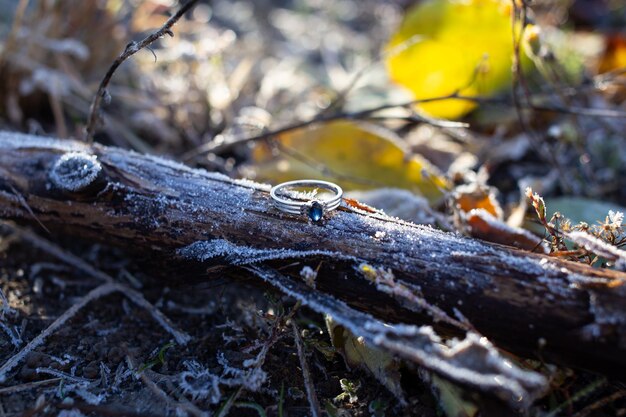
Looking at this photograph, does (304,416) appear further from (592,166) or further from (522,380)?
(592,166)

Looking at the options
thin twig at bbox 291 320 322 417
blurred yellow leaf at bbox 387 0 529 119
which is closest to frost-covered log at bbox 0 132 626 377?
thin twig at bbox 291 320 322 417

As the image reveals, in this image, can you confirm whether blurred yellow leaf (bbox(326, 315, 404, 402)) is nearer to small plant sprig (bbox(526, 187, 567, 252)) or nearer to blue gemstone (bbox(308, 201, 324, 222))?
blue gemstone (bbox(308, 201, 324, 222))

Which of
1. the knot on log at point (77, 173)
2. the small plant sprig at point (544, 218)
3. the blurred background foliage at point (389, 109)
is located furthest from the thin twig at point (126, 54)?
the small plant sprig at point (544, 218)

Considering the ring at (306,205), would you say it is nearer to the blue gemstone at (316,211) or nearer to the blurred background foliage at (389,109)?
the blue gemstone at (316,211)

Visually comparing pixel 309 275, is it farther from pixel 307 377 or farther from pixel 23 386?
pixel 23 386

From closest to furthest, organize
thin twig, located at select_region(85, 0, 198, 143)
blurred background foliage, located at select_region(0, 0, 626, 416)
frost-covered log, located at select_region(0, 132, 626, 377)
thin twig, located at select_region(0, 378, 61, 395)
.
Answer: frost-covered log, located at select_region(0, 132, 626, 377) → thin twig, located at select_region(0, 378, 61, 395) → thin twig, located at select_region(85, 0, 198, 143) → blurred background foliage, located at select_region(0, 0, 626, 416)
